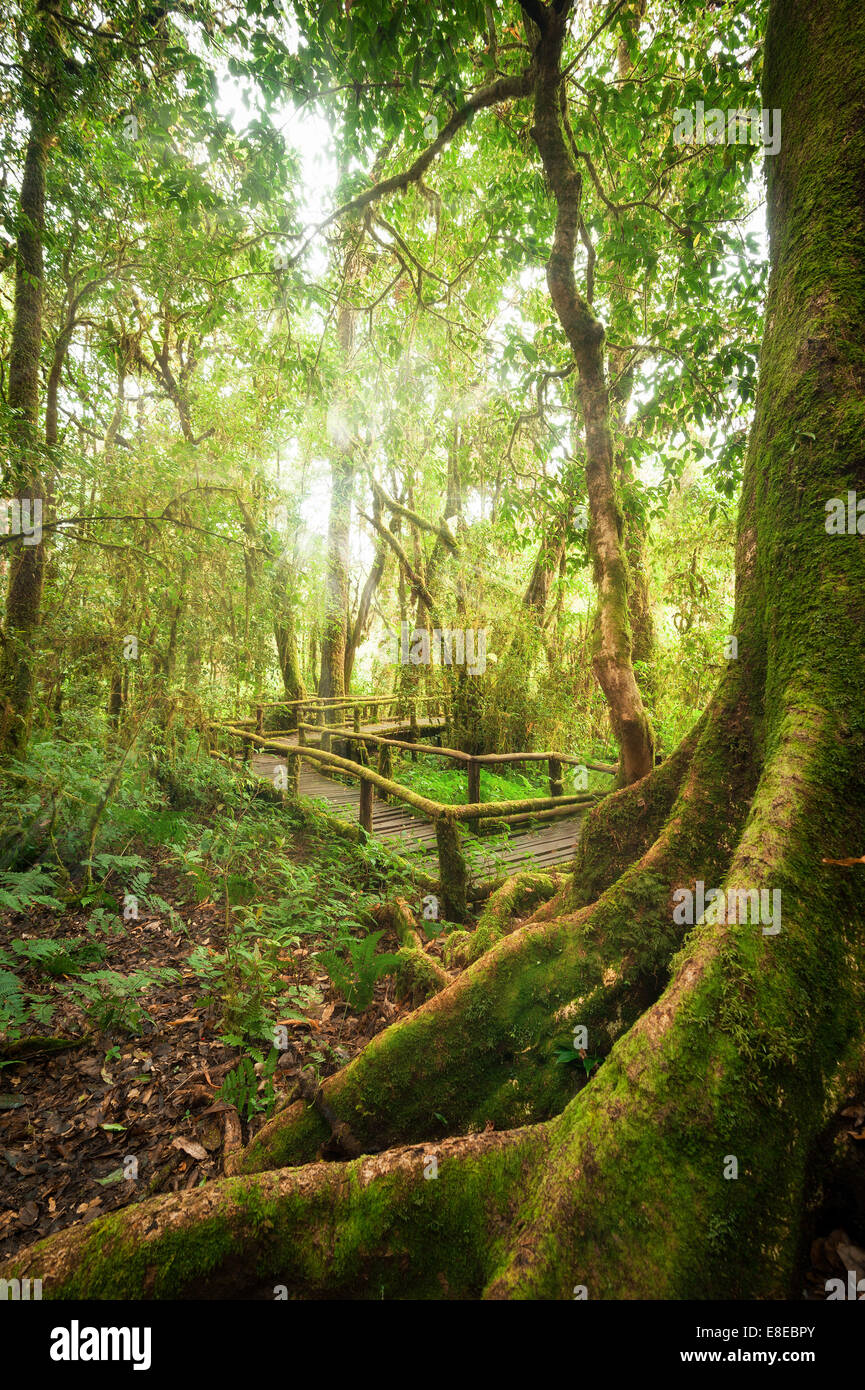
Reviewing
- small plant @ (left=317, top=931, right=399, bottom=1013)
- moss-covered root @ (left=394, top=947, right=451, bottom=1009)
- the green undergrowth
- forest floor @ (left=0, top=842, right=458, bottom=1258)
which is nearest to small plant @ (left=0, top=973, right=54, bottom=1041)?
the green undergrowth

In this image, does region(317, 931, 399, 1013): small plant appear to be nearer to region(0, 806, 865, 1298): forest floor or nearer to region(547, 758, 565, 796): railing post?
region(0, 806, 865, 1298): forest floor

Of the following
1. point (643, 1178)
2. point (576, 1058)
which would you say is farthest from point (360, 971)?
point (643, 1178)

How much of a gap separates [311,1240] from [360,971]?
75.1 inches

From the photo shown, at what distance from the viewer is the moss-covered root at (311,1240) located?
6.50 feet

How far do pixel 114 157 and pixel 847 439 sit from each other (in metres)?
9.20

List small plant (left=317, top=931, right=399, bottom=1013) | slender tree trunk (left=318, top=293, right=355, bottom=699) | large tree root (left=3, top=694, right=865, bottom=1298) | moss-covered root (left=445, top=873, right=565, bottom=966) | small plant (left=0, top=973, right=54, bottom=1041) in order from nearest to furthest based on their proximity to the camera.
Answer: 1. large tree root (left=3, top=694, right=865, bottom=1298)
2. small plant (left=0, top=973, right=54, bottom=1041)
3. small plant (left=317, top=931, right=399, bottom=1013)
4. moss-covered root (left=445, top=873, right=565, bottom=966)
5. slender tree trunk (left=318, top=293, right=355, bottom=699)

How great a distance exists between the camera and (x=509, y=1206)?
2021 mm

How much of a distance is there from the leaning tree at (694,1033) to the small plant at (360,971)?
0.94 meters

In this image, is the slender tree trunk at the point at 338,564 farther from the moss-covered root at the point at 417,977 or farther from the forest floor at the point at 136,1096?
the moss-covered root at the point at 417,977

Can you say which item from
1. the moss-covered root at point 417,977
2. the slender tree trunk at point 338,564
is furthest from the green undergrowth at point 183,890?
the slender tree trunk at point 338,564

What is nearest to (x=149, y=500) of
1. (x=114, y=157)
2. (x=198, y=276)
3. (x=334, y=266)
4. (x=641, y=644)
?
(x=198, y=276)

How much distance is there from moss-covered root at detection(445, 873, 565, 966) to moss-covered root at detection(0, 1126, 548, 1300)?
75.6 inches

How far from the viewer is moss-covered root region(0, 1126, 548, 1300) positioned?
1.98 metres

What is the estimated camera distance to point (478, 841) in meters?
7.58
